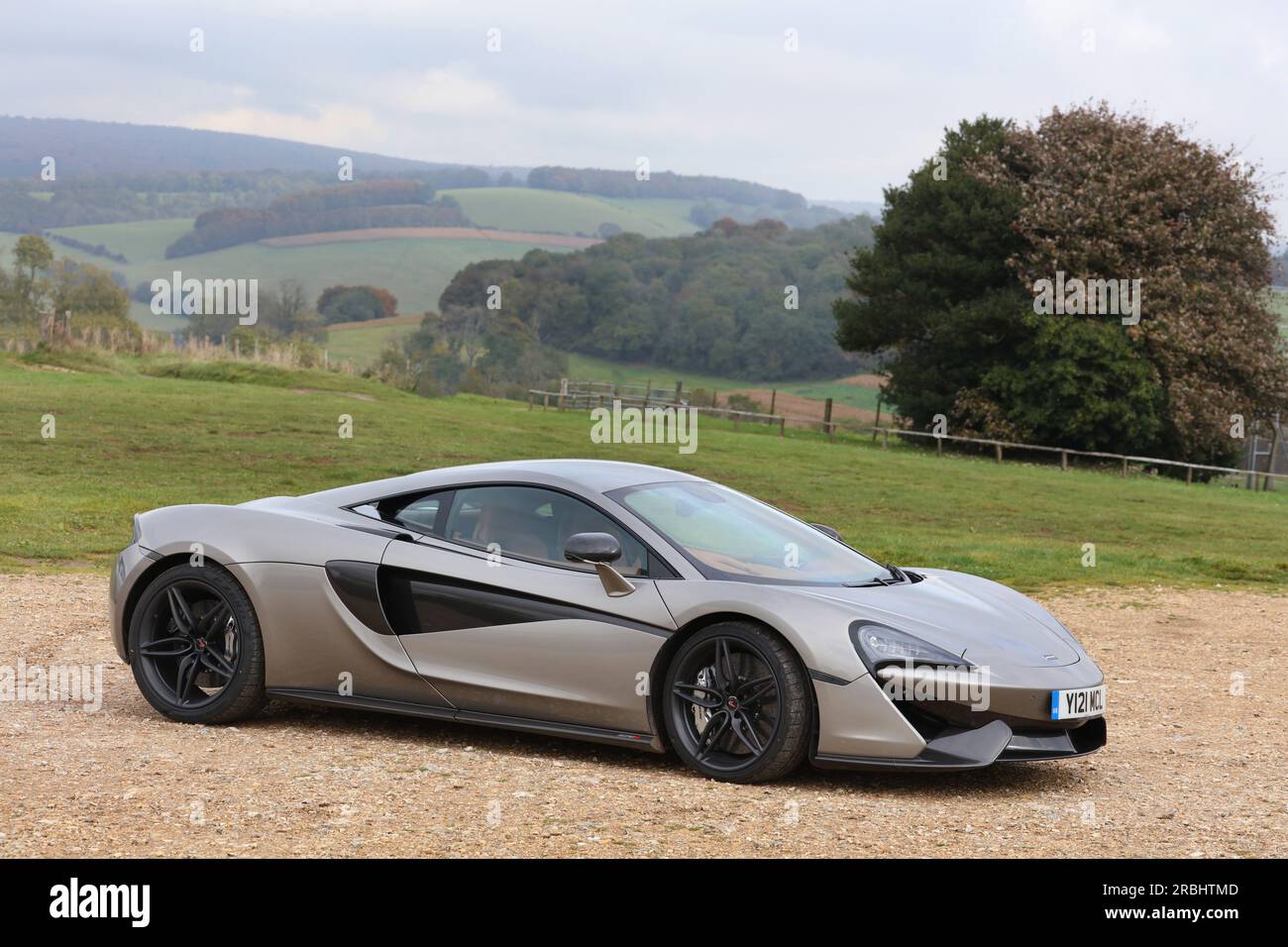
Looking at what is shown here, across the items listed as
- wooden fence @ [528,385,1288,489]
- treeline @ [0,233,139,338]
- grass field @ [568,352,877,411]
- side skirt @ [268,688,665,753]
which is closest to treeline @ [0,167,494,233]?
grass field @ [568,352,877,411]

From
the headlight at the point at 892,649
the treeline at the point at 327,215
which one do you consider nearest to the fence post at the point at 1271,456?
the headlight at the point at 892,649

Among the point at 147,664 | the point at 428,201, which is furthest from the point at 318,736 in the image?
the point at 428,201

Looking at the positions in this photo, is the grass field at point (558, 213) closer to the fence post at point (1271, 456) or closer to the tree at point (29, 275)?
the tree at point (29, 275)

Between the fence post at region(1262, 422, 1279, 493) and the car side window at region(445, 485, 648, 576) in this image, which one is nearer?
the car side window at region(445, 485, 648, 576)

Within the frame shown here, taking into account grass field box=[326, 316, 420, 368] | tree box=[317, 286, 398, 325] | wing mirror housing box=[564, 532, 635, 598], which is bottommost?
wing mirror housing box=[564, 532, 635, 598]

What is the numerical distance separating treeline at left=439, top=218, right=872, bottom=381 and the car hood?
8475 centimetres

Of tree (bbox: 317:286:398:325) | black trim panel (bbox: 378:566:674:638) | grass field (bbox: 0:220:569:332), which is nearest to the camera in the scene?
black trim panel (bbox: 378:566:674:638)

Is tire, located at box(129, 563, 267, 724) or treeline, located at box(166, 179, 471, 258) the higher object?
treeline, located at box(166, 179, 471, 258)

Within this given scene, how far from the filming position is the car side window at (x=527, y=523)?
271 inches

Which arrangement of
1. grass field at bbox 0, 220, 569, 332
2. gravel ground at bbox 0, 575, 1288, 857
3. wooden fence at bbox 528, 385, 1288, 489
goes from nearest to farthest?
1. gravel ground at bbox 0, 575, 1288, 857
2. wooden fence at bbox 528, 385, 1288, 489
3. grass field at bbox 0, 220, 569, 332

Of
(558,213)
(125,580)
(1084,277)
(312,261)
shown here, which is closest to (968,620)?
(125,580)

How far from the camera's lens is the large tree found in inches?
1639

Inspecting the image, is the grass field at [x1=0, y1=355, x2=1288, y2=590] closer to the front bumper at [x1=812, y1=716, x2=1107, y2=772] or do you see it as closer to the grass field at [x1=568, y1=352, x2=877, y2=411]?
the front bumper at [x1=812, y1=716, x2=1107, y2=772]

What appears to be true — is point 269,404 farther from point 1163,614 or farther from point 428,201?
point 428,201
